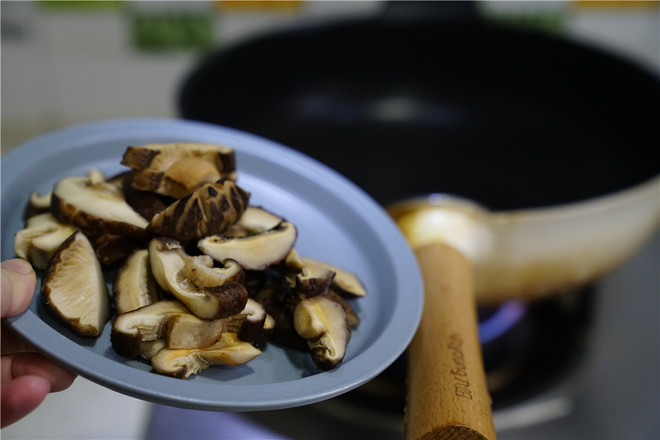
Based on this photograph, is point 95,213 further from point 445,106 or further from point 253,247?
point 445,106

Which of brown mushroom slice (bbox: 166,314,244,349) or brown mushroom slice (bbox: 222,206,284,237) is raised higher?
brown mushroom slice (bbox: 222,206,284,237)

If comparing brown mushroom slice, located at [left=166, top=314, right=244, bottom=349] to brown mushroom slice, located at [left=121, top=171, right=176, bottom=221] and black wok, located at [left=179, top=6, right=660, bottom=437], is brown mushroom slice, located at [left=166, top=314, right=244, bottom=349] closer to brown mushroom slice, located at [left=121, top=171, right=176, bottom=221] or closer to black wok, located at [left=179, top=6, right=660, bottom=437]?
brown mushroom slice, located at [left=121, top=171, right=176, bottom=221]

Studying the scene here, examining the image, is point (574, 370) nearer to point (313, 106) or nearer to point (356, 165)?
point (356, 165)

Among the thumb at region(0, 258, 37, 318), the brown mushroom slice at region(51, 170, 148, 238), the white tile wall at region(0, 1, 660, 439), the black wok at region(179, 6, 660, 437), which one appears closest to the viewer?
the thumb at region(0, 258, 37, 318)

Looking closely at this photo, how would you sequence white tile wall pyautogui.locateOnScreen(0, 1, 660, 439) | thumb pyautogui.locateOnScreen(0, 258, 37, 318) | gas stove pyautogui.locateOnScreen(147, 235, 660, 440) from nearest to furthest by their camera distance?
thumb pyautogui.locateOnScreen(0, 258, 37, 318) → gas stove pyautogui.locateOnScreen(147, 235, 660, 440) → white tile wall pyautogui.locateOnScreen(0, 1, 660, 439)

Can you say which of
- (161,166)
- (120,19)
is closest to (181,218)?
(161,166)

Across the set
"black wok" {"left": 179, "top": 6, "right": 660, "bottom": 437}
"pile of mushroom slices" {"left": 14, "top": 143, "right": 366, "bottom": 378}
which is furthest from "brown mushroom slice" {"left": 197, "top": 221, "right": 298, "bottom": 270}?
"black wok" {"left": 179, "top": 6, "right": 660, "bottom": 437}

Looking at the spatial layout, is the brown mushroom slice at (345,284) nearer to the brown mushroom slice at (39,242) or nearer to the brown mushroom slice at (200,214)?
the brown mushroom slice at (200,214)
